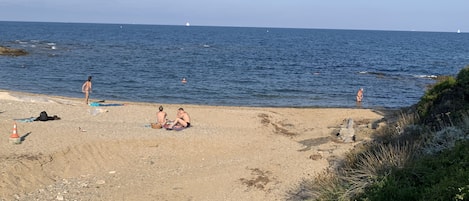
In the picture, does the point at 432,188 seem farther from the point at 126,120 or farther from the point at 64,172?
the point at 126,120

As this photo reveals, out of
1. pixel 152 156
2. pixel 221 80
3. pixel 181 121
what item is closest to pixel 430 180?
pixel 152 156

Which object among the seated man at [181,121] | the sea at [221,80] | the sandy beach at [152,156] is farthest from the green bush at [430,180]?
the sea at [221,80]

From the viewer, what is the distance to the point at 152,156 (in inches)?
565

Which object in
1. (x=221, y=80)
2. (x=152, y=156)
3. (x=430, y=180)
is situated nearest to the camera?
(x=430, y=180)

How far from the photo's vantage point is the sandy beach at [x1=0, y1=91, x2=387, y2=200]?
453 inches

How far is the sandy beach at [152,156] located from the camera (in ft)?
37.8

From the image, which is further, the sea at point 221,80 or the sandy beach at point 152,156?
the sea at point 221,80

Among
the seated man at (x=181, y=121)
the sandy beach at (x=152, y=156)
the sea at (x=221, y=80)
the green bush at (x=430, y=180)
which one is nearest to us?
the green bush at (x=430, y=180)

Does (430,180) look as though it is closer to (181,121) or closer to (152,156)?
(152,156)

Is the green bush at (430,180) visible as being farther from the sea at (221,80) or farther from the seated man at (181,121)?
the sea at (221,80)

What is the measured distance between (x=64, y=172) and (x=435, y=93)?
1082cm

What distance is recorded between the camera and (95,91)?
30.1 m

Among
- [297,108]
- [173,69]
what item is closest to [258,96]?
[297,108]

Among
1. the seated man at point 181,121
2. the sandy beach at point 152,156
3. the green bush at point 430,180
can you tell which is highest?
the green bush at point 430,180
